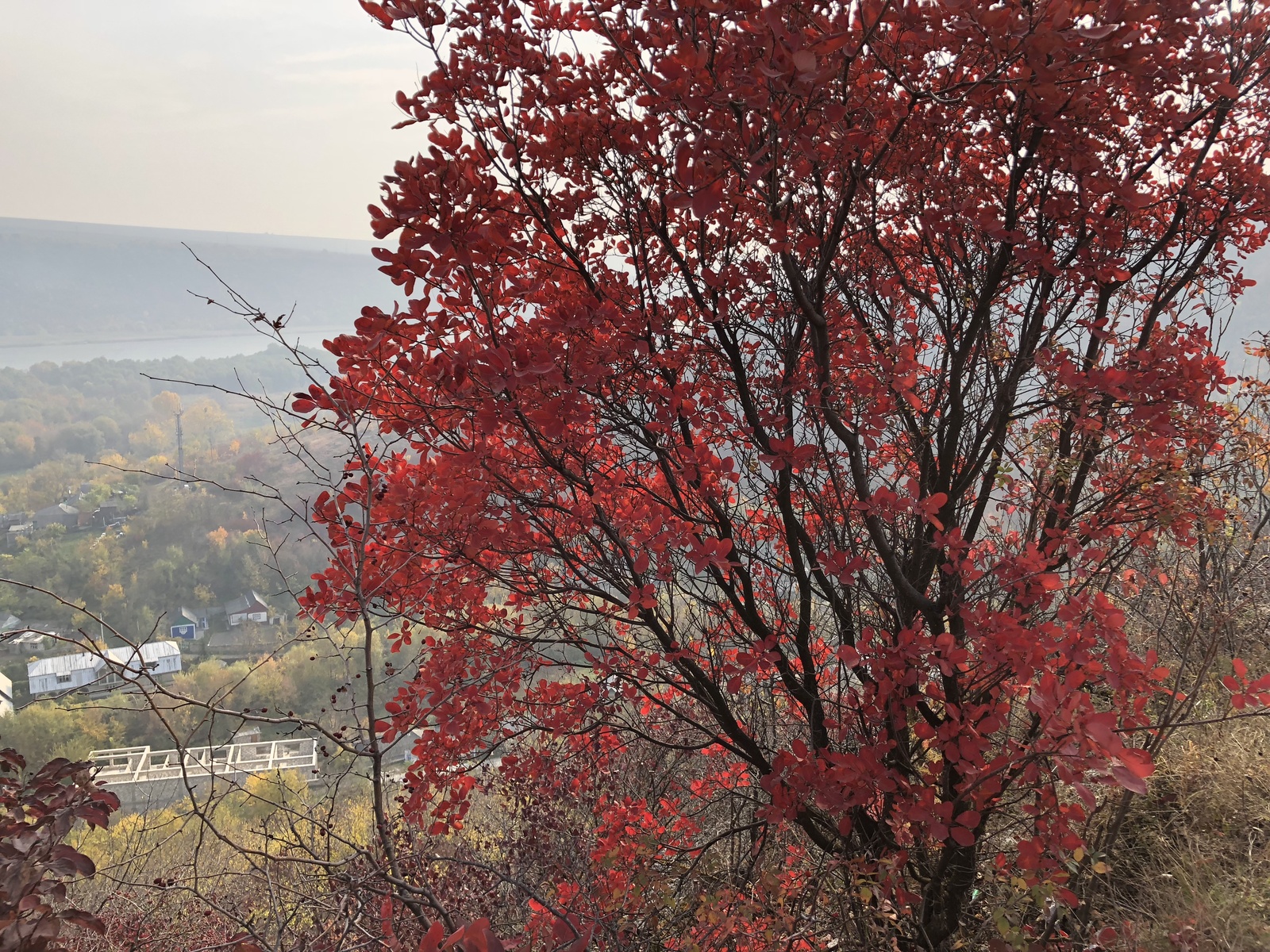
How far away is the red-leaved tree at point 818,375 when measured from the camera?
5.47ft

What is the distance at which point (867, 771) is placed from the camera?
6.40 ft

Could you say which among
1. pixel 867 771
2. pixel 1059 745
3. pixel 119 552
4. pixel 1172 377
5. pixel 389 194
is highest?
pixel 389 194

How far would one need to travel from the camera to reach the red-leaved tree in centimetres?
167

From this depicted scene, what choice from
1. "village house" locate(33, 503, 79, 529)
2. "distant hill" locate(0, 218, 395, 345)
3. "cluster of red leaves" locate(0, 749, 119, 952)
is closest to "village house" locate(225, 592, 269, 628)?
"village house" locate(33, 503, 79, 529)

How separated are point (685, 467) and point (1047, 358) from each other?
3.64 feet

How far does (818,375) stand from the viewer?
2330mm

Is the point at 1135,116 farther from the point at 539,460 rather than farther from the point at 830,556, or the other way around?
the point at 539,460

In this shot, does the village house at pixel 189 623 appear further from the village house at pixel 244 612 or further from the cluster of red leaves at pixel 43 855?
the cluster of red leaves at pixel 43 855

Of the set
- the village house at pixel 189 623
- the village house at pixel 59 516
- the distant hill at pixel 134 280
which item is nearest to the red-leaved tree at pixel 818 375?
the village house at pixel 189 623

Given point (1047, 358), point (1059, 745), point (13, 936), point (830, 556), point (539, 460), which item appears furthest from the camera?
point (539, 460)

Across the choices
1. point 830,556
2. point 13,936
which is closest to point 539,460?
point 830,556

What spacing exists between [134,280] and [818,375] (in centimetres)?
5203

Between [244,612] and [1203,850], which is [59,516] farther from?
[1203,850]

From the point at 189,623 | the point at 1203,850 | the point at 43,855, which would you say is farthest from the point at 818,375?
the point at 189,623
